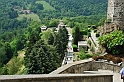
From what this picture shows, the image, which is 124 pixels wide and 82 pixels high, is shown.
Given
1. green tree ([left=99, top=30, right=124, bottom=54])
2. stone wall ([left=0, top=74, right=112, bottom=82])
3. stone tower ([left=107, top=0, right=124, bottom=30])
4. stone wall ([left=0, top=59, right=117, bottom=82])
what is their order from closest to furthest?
1. stone wall ([left=0, top=74, right=112, bottom=82])
2. stone wall ([left=0, top=59, right=117, bottom=82])
3. green tree ([left=99, top=30, right=124, bottom=54])
4. stone tower ([left=107, top=0, right=124, bottom=30])

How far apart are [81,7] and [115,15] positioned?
6515 inches

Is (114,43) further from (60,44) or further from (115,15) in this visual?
(60,44)

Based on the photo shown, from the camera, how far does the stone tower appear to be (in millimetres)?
19672

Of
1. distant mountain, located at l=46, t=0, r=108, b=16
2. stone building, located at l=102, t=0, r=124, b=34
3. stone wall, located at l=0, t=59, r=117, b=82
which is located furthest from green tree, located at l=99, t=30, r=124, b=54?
distant mountain, located at l=46, t=0, r=108, b=16

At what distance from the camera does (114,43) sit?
17.6 m

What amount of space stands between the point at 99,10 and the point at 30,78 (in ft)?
550

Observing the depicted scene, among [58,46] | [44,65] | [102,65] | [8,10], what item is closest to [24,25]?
[8,10]

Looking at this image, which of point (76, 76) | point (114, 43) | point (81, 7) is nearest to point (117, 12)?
point (114, 43)

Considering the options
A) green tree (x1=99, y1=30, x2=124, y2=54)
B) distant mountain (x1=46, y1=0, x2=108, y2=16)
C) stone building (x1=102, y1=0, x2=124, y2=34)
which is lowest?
distant mountain (x1=46, y1=0, x2=108, y2=16)

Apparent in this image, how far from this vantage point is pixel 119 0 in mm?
19641

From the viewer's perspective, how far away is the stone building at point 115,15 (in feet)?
64.6

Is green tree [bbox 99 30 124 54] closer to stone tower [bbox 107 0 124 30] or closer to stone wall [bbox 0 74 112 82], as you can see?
stone tower [bbox 107 0 124 30]

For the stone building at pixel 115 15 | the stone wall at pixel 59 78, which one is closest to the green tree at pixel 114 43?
the stone building at pixel 115 15

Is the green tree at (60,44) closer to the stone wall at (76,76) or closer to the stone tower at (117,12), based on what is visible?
the stone tower at (117,12)
